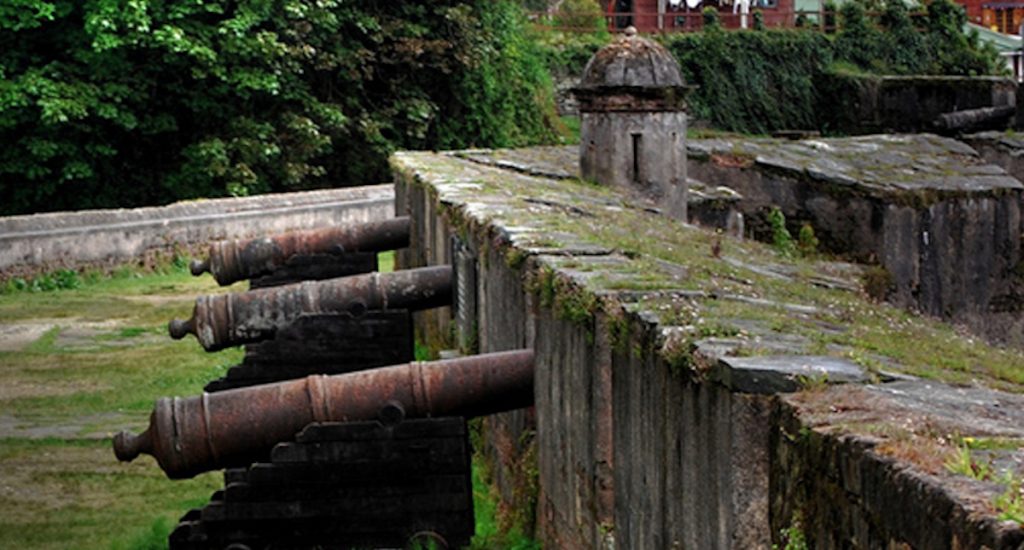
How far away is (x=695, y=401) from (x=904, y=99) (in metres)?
30.4

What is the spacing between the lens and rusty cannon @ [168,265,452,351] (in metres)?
11.5

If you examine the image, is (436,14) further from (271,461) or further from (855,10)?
(271,461)

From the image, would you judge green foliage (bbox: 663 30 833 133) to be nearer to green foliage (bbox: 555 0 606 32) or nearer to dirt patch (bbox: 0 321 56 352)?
green foliage (bbox: 555 0 606 32)

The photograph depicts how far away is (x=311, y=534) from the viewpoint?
24.7 feet

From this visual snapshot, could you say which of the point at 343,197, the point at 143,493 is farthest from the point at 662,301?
the point at 343,197

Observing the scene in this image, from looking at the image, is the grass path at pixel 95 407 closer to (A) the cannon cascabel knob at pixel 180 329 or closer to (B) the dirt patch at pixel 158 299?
(B) the dirt patch at pixel 158 299

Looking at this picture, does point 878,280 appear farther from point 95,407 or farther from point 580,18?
point 580,18

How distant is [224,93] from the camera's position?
27719 millimetres

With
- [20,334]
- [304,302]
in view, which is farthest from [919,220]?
[20,334]

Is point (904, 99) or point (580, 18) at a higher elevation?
point (580, 18)

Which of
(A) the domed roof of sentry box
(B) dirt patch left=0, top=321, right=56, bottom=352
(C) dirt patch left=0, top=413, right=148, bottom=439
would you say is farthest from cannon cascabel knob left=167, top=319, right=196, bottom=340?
(B) dirt patch left=0, top=321, right=56, bottom=352

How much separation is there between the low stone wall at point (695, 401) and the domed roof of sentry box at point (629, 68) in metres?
3.22

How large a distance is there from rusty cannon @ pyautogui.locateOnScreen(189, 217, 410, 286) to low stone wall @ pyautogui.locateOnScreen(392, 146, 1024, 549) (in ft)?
16.7

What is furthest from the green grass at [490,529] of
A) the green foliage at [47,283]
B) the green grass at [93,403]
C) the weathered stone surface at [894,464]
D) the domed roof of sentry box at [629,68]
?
the green foliage at [47,283]
